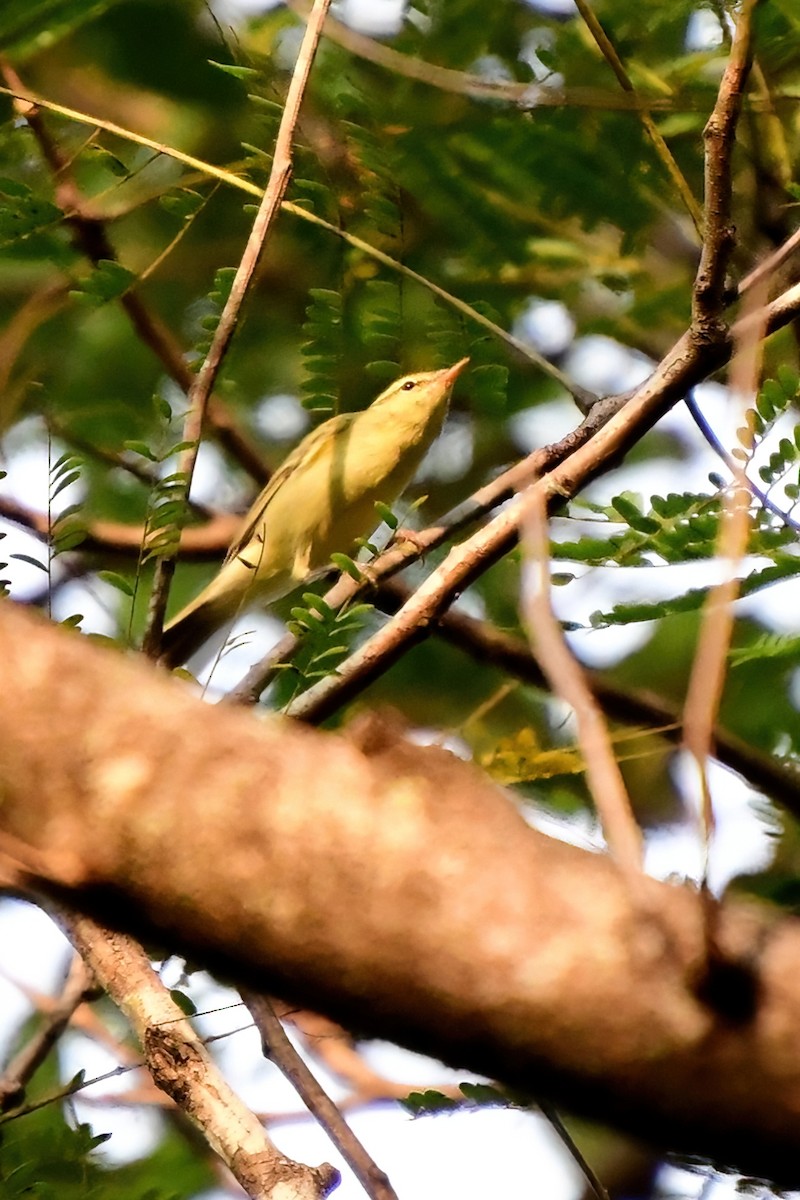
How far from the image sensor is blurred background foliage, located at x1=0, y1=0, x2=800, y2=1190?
111 inches

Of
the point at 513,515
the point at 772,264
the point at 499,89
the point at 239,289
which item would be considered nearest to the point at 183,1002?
the point at 513,515

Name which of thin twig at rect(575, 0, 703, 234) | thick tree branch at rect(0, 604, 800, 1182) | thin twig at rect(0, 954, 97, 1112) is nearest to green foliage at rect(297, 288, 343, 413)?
thin twig at rect(575, 0, 703, 234)

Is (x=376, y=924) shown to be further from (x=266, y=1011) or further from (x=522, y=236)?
(x=522, y=236)

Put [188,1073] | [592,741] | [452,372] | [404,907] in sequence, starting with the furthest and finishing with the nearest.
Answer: [452,372], [188,1073], [592,741], [404,907]

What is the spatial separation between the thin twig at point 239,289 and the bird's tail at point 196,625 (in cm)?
128

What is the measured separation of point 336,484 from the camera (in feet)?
14.6

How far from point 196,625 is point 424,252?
1.25 metres

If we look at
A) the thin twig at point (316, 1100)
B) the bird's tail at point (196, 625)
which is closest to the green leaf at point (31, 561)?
the thin twig at point (316, 1100)

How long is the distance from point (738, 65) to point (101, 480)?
10.2ft

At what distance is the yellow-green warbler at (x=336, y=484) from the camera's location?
4.32m

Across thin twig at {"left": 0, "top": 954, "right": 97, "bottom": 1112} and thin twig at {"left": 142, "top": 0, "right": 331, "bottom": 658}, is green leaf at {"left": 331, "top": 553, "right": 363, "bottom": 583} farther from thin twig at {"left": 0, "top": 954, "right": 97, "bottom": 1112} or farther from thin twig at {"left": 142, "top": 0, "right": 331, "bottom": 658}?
thin twig at {"left": 0, "top": 954, "right": 97, "bottom": 1112}

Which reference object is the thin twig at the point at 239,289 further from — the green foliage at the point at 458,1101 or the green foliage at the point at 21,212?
the green foliage at the point at 458,1101

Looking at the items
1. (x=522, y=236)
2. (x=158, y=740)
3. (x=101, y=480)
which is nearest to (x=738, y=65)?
(x=158, y=740)

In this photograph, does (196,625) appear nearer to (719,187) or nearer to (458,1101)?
(458,1101)
